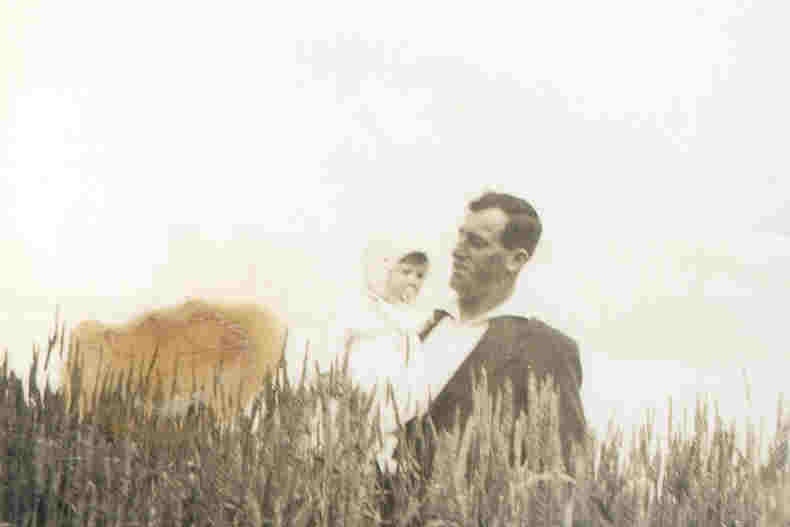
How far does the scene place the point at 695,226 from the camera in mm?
2650

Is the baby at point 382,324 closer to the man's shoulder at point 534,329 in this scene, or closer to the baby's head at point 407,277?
the baby's head at point 407,277

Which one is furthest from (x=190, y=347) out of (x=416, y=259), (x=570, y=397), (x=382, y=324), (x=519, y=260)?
(x=570, y=397)

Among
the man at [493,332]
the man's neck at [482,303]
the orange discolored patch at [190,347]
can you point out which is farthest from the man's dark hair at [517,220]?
the orange discolored patch at [190,347]

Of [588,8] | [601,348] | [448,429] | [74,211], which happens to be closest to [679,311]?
[601,348]

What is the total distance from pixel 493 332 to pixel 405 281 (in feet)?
0.90

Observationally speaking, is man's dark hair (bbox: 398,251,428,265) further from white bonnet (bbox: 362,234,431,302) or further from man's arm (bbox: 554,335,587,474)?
man's arm (bbox: 554,335,587,474)

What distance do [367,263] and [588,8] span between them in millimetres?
951

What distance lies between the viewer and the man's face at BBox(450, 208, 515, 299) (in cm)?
267

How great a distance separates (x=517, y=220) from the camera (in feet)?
8.77

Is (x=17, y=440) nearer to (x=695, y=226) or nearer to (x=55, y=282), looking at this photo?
(x=55, y=282)

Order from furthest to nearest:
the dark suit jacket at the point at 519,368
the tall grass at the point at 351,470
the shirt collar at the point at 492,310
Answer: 1. the shirt collar at the point at 492,310
2. the dark suit jacket at the point at 519,368
3. the tall grass at the point at 351,470

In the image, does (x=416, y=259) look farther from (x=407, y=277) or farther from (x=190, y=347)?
(x=190, y=347)

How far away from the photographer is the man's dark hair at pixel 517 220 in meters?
2.66

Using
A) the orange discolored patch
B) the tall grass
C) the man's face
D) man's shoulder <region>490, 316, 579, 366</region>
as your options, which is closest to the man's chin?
the man's face
